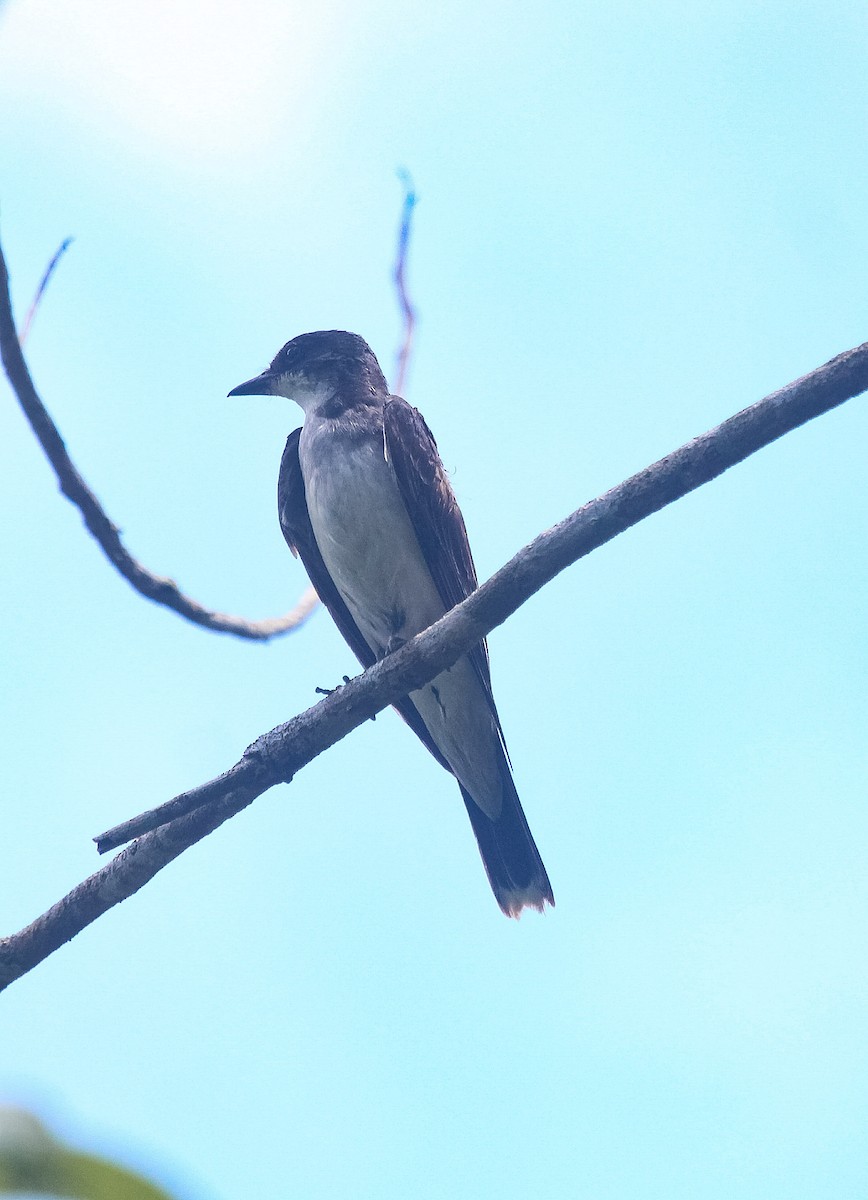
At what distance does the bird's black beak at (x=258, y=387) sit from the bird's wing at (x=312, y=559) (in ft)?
3.22

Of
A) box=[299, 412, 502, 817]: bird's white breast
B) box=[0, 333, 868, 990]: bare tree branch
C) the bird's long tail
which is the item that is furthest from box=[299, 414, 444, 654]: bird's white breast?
box=[0, 333, 868, 990]: bare tree branch

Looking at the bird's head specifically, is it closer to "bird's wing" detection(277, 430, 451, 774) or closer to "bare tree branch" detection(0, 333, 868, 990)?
"bird's wing" detection(277, 430, 451, 774)

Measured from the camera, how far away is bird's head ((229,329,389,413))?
759cm

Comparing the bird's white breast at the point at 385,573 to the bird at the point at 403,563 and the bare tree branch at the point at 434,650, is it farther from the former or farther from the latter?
the bare tree branch at the point at 434,650

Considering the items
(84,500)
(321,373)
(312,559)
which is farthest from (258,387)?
(84,500)

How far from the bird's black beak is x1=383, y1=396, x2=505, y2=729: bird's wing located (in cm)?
161

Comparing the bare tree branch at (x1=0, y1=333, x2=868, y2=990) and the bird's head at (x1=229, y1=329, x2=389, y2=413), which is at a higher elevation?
the bird's head at (x1=229, y1=329, x2=389, y2=413)

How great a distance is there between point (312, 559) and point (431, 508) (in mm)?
963

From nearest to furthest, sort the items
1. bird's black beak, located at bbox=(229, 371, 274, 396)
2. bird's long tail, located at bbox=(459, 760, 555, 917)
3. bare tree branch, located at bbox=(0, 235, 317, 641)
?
1. bare tree branch, located at bbox=(0, 235, 317, 641)
2. bird's long tail, located at bbox=(459, 760, 555, 917)
3. bird's black beak, located at bbox=(229, 371, 274, 396)

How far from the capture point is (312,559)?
23.7 feet

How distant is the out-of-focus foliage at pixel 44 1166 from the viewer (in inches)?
30.2

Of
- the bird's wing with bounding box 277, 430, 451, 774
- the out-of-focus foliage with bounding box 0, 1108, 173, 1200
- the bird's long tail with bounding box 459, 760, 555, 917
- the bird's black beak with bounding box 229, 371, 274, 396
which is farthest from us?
the bird's black beak with bounding box 229, 371, 274, 396

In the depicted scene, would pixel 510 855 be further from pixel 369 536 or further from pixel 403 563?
pixel 369 536

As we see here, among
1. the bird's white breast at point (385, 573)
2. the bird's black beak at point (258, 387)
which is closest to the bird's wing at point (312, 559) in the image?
the bird's white breast at point (385, 573)
